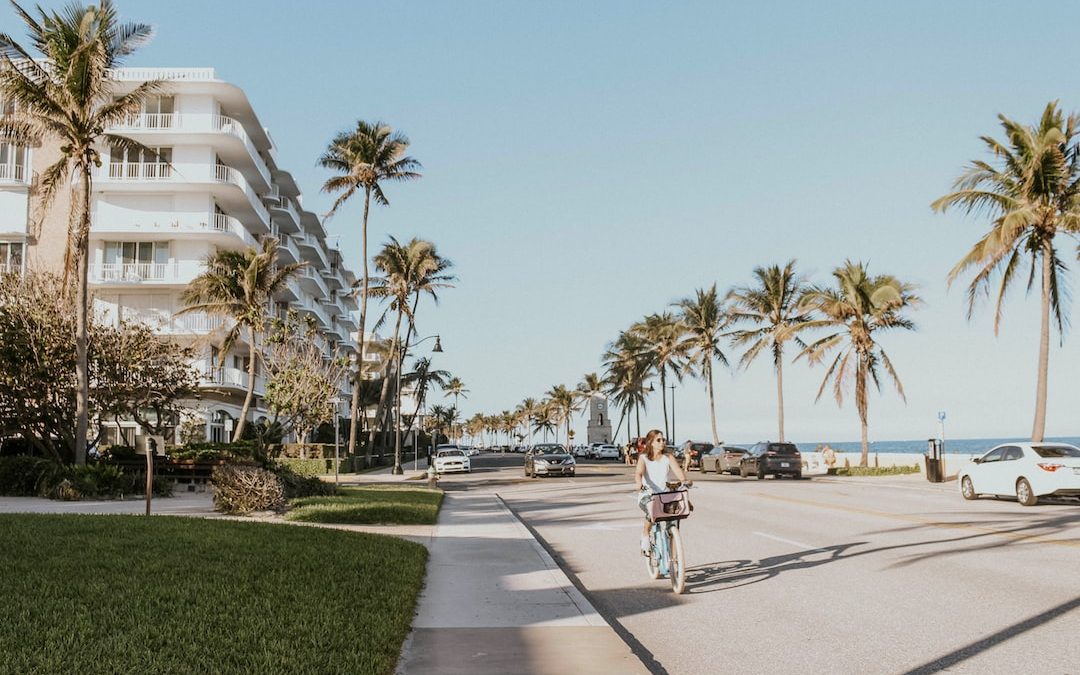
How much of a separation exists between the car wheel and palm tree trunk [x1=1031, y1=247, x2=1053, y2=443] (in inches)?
304

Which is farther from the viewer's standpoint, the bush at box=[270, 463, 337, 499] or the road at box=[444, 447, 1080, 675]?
the bush at box=[270, 463, 337, 499]

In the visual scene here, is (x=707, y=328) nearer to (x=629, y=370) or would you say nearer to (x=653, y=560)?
(x=629, y=370)

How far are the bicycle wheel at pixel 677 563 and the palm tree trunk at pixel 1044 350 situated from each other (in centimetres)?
2302

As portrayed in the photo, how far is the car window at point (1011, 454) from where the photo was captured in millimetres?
23094

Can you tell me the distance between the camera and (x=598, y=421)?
112750 mm

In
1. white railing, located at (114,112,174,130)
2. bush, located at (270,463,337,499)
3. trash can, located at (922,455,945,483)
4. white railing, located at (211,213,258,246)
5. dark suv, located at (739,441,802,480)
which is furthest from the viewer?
white railing, located at (211,213,258,246)

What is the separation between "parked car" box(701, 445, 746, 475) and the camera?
4653cm

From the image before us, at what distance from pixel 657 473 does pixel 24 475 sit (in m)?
20.4

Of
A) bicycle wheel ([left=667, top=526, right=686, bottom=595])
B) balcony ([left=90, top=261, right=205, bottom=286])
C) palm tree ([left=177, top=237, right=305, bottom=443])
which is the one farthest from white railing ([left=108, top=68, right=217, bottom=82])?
bicycle wheel ([left=667, top=526, right=686, bottom=595])

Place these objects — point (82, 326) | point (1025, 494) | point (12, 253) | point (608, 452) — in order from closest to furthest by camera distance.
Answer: point (1025, 494) < point (82, 326) < point (12, 253) < point (608, 452)

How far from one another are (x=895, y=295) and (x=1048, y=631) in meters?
37.3

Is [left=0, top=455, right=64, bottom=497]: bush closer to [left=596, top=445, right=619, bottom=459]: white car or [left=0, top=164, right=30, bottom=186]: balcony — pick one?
[left=0, top=164, right=30, bottom=186]: balcony

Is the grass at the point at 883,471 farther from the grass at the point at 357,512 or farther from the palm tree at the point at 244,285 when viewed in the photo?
the palm tree at the point at 244,285

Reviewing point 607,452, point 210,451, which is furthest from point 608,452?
point 210,451
